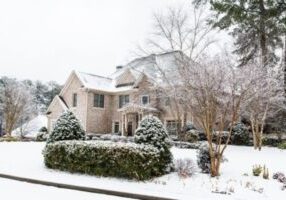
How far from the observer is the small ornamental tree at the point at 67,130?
1530 centimetres

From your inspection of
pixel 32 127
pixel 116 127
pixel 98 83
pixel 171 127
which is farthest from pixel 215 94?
pixel 32 127

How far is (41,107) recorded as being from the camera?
2591 inches

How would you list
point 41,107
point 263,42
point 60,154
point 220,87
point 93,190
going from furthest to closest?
1. point 41,107
2. point 263,42
3. point 60,154
4. point 220,87
5. point 93,190

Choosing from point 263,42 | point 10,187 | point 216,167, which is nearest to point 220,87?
point 216,167

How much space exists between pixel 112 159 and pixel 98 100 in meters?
23.8

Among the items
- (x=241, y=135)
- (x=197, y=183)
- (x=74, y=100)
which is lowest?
(x=197, y=183)

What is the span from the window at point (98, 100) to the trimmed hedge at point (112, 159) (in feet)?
70.1

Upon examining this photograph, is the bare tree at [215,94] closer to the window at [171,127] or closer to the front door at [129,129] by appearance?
the window at [171,127]

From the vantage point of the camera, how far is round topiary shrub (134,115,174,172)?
1220cm

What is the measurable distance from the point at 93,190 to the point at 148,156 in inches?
84.6

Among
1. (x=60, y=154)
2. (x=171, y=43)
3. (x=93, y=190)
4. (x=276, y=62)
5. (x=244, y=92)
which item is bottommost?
(x=93, y=190)

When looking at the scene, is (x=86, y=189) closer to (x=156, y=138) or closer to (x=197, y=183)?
(x=156, y=138)

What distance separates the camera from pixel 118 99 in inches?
1403

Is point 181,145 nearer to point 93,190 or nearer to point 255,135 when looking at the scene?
point 255,135
